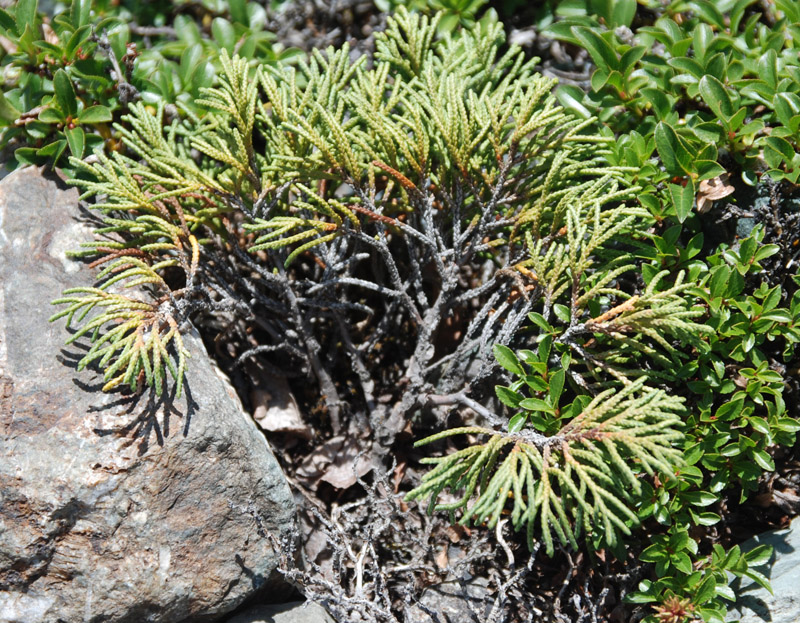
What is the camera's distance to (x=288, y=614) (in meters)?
2.76

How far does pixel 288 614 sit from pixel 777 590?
1.98 metres

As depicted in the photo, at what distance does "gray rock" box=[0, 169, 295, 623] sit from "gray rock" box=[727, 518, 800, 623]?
1936mm

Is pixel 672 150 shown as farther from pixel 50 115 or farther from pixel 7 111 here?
pixel 7 111

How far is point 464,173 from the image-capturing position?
2717 mm

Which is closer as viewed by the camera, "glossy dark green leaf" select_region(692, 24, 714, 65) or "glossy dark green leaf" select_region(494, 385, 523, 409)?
"glossy dark green leaf" select_region(494, 385, 523, 409)

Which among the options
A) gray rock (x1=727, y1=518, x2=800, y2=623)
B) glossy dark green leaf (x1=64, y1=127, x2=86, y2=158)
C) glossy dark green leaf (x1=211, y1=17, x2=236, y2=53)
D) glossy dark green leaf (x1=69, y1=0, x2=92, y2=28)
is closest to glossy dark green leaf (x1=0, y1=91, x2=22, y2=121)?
glossy dark green leaf (x1=64, y1=127, x2=86, y2=158)

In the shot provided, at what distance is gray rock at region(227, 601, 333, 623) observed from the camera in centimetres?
273

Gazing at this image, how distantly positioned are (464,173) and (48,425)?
1.89 meters

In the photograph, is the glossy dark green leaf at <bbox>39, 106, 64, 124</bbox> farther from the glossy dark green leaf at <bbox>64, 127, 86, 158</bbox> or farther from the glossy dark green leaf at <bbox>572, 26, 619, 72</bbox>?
the glossy dark green leaf at <bbox>572, 26, 619, 72</bbox>

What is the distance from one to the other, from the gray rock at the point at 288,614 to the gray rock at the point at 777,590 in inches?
66.3

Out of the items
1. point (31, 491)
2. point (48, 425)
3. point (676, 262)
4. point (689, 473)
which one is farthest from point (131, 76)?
point (689, 473)

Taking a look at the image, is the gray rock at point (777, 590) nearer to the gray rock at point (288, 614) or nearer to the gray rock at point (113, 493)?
the gray rock at point (288, 614)

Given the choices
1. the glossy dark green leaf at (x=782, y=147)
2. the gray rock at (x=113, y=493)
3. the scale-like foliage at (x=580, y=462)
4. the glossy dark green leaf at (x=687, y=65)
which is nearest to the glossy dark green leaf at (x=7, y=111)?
the gray rock at (x=113, y=493)

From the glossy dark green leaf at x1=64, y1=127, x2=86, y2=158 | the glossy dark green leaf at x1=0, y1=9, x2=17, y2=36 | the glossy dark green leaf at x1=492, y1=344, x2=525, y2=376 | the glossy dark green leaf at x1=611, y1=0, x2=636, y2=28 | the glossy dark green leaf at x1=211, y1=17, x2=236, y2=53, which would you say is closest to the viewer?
the glossy dark green leaf at x1=492, y1=344, x2=525, y2=376
